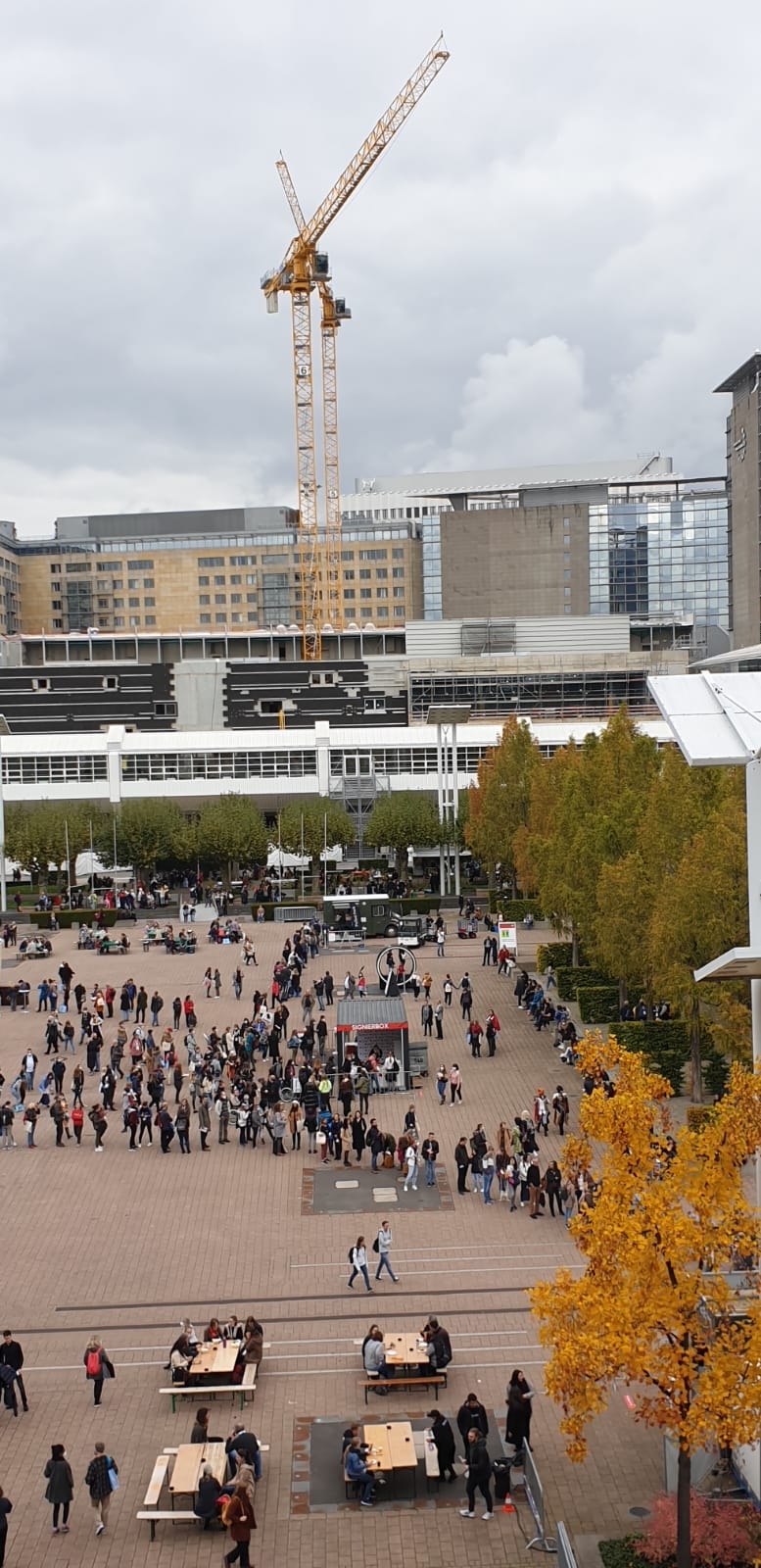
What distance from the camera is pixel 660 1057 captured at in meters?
30.5

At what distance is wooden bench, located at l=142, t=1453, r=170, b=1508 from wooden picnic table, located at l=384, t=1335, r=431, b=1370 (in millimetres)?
3053

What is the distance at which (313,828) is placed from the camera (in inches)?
2680

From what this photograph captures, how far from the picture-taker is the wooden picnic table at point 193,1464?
1447 cm

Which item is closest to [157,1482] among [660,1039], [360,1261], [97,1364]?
[97,1364]

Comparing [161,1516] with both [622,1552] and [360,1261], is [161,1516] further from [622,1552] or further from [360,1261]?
[360,1261]

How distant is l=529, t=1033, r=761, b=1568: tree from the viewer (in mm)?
11594

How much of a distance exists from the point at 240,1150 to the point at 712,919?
9949 millimetres

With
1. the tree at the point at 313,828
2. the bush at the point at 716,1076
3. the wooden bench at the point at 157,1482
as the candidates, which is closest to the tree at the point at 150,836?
the tree at the point at 313,828

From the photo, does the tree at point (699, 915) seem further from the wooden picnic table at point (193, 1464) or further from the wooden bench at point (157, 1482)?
the wooden bench at point (157, 1482)

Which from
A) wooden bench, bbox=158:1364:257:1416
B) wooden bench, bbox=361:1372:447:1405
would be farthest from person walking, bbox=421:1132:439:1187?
wooden bench, bbox=158:1364:257:1416

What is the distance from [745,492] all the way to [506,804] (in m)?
52.0

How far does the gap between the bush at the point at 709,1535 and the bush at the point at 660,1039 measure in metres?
17.2

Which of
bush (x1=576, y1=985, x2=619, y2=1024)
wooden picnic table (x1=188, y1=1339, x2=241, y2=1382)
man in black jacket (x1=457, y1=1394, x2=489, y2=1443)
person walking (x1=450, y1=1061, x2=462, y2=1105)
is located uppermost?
bush (x1=576, y1=985, x2=619, y2=1024)

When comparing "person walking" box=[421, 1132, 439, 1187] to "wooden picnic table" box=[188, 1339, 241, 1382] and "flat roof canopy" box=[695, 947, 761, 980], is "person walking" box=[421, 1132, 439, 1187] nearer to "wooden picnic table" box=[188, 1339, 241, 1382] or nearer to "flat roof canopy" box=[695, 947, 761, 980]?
Answer: "wooden picnic table" box=[188, 1339, 241, 1382]
